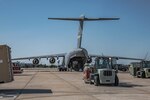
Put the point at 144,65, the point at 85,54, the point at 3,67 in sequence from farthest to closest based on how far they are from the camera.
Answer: the point at 85,54 < the point at 144,65 < the point at 3,67

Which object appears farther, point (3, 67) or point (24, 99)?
point (3, 67)

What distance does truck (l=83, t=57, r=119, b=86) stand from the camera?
29.9 meters

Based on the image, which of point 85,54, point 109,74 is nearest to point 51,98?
point 109,74

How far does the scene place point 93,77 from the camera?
31.2 m

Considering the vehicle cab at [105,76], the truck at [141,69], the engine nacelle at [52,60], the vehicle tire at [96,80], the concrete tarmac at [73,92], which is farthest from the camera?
the engine nacelle at [52,60]

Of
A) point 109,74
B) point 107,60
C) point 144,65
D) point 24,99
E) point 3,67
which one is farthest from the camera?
point 144,65

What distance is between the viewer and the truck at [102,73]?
29.9 metres

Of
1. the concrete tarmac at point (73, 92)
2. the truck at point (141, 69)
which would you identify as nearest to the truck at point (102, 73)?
the concrete tarmac at point (73, 92)

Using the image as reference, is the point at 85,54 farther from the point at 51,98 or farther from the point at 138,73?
the point at 51,98

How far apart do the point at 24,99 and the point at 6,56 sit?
535cm

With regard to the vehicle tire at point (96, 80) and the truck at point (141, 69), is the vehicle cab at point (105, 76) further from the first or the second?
the truck at point (141, 69)

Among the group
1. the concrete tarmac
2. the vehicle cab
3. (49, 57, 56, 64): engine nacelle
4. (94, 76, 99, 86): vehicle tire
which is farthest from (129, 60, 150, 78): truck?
(49, 57, 56, 64): engine nacelle

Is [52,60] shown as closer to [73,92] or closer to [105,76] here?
[105,76]

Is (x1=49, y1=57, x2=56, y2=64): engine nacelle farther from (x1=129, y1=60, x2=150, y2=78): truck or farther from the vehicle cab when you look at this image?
the vehicle cab
